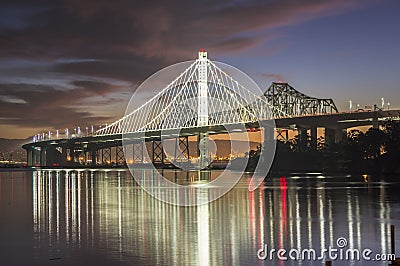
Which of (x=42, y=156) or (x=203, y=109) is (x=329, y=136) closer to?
(x=203, y=109)

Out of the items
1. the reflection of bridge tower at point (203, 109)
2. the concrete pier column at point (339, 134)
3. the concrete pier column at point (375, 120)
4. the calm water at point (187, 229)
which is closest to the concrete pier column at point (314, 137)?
the concrete pier column at point (339, 134)

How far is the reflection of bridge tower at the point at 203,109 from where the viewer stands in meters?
88.2

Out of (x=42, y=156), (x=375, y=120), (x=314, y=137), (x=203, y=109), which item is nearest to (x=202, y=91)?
(x=203, y=109)

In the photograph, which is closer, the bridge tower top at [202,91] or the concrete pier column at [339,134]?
the concrete pier column at [339,134]

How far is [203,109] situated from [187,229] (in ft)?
248

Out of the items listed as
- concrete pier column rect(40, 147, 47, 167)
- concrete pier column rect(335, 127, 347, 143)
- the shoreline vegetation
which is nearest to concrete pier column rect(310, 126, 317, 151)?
the shoreline vegetation

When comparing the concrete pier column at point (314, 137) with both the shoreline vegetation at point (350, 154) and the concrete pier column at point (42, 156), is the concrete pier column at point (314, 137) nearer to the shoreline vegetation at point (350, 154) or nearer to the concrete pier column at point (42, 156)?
the shoreline vegetation at point (350, 154)

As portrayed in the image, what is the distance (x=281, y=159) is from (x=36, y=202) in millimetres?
56889

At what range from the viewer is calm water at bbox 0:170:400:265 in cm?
1510

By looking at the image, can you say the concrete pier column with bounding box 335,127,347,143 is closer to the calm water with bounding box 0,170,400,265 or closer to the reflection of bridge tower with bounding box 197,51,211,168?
the reflection of bridge tower with bounding box 197,51,211,168

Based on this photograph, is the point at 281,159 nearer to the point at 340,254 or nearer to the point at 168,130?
the point at 168,130

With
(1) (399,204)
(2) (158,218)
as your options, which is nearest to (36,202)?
(2) (158,218)

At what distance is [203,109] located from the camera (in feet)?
311

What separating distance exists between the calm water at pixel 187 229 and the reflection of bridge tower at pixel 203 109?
185 ft
